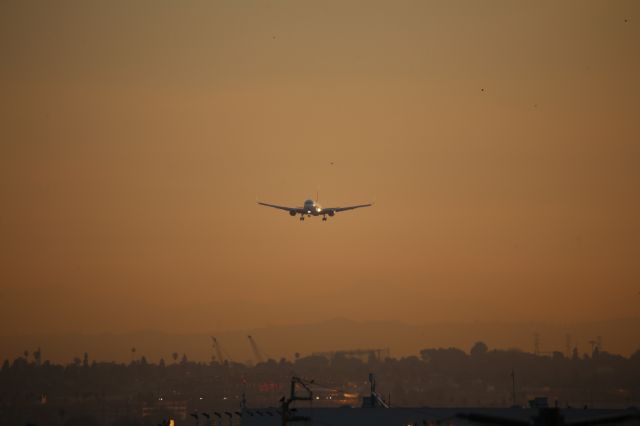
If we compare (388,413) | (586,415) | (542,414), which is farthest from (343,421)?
(542,414)

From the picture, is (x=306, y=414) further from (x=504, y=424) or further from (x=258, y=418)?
(x=504, y=424)

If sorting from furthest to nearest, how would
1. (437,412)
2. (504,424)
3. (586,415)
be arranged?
(437,412) → (586,415) → (504,424)

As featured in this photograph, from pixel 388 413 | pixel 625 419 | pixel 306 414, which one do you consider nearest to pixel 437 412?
pixel 388 413

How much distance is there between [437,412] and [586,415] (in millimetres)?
19750

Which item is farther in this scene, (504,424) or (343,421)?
(343,421)

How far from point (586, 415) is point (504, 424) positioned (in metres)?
84.3

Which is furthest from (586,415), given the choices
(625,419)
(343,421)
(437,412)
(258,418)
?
(625,419)

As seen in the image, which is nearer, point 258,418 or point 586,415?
point 586,415

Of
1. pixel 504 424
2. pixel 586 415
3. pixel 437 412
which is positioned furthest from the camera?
pixel 437 412

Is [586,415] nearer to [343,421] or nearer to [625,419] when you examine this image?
[343,421]

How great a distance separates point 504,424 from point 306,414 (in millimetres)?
100160

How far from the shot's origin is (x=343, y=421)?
14975 centimetres

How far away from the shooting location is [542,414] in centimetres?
6225

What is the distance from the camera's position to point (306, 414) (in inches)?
6191
